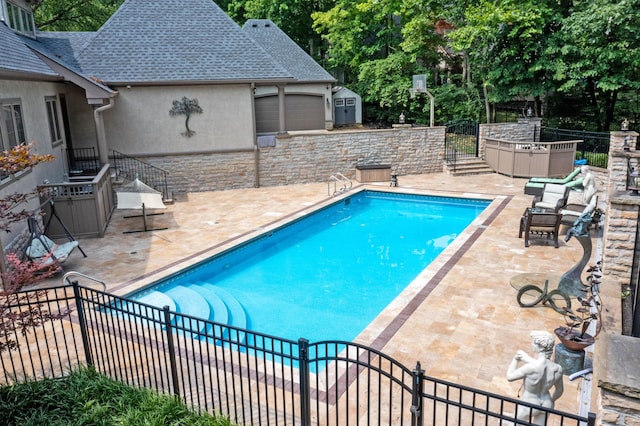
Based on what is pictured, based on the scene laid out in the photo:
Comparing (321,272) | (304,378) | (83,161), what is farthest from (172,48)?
(304,378)

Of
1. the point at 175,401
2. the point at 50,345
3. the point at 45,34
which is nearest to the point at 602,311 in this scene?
the point at 175,401

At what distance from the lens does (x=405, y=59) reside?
83.3ft

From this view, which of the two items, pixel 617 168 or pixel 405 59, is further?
pixel 405 59

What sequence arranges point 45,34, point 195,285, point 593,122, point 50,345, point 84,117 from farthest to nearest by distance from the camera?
1. point 593,122
2. point 45,34
3. point 84,117
4. point 195,285
5. point 50,345

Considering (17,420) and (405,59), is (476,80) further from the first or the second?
(17,420)

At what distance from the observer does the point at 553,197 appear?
12742 mm

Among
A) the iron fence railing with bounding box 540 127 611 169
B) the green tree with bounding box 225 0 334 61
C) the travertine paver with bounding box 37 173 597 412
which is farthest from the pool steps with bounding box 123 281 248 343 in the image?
the green tree with bounding box 225 0 334 61

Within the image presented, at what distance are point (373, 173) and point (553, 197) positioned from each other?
825 cm

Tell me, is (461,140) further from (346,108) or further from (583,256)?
(583,256)

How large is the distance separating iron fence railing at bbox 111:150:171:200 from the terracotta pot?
14179mm

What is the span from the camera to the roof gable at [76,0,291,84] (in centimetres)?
1716

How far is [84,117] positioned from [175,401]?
1478 centimetres

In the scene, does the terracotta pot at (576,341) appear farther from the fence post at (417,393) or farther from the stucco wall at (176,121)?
the stucco wall at (176,121)

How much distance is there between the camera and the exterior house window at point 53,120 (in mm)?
13867
